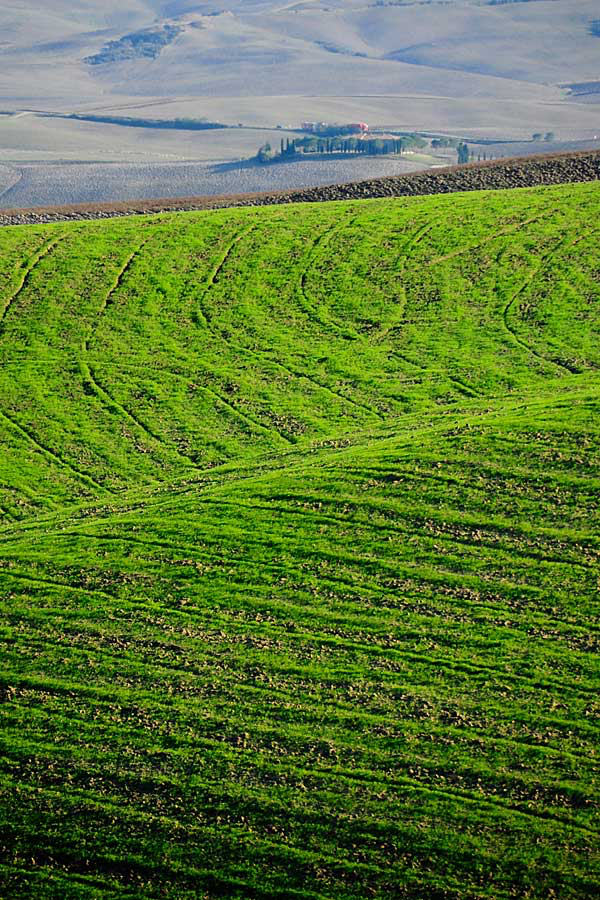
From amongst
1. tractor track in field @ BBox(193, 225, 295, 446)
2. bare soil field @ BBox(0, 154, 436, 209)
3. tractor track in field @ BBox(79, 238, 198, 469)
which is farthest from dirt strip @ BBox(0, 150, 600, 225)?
bare soil field @ BBox(0, 154, 436, 209)

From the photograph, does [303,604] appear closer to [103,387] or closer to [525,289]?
[103,387]

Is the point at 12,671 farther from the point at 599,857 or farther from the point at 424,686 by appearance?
the point at 599,857

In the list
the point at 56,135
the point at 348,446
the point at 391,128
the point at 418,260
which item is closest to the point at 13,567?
the point at 348,446

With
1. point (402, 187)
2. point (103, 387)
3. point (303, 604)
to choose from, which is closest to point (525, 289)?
point (402, 187)

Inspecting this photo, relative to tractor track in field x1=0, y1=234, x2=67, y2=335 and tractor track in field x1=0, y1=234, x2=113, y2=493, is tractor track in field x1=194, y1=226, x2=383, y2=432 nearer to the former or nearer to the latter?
tractor track in field x1=0, y1=234, x2=113, y2=493

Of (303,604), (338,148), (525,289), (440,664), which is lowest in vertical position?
(440,664)

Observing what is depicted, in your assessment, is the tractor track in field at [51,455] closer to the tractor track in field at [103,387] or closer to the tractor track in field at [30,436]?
the tractor track in field at [30,436]

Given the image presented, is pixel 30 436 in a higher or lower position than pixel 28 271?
lower
